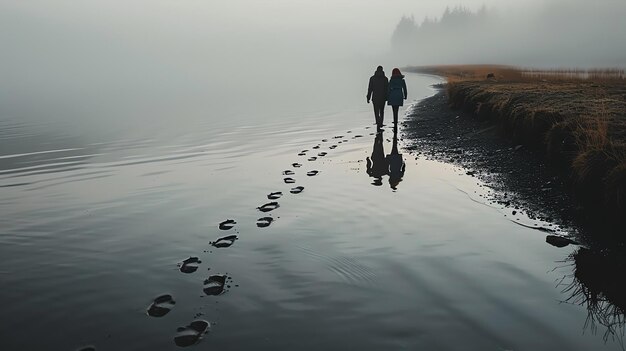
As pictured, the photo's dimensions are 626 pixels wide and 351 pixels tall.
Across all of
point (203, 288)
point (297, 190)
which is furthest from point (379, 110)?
point (203, 288)

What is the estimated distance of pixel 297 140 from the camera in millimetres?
21281

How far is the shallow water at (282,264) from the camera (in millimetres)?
5055

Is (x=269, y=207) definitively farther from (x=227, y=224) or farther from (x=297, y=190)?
(x=297, y=190)

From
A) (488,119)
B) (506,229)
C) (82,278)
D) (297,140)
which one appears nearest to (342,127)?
(297,140)

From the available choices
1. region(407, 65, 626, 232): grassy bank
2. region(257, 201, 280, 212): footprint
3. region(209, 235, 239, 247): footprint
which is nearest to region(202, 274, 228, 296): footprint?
region(209, 235, 239, 247): footprint

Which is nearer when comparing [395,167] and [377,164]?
[395,167]

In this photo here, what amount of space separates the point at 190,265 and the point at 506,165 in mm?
9277

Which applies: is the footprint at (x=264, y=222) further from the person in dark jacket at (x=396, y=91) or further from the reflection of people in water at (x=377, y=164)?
the person in dark jacket at (x=396, y=91)

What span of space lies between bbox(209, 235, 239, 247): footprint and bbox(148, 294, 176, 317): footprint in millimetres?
2060

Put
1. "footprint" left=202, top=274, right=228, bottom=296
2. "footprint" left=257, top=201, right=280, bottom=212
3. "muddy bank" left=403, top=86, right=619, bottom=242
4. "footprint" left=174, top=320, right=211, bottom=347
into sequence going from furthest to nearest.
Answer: "footprint" left=257, top=201, right=280, bottom=212 → "muddy bank" left=403, top=86, right=619, bottom=242 → "footprint" left=202, top=274, right=228, bottom=296 → "footprint" left=174, top=320, right=211, bottom=347

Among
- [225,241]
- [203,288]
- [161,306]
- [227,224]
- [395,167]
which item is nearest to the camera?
[161,306]

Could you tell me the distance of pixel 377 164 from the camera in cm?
1480

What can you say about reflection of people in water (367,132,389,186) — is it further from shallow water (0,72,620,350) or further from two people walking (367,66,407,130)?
two people walking (367,66,407,130)

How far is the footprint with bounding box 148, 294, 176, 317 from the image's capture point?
5573mm
